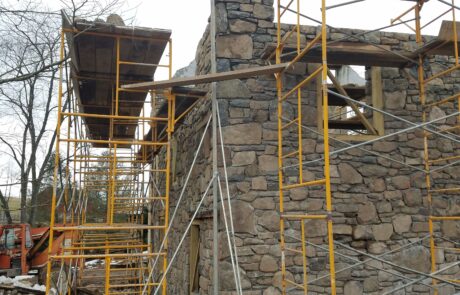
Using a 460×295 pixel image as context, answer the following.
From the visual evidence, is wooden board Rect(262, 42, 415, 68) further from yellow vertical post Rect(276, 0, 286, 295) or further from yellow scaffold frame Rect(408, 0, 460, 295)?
yellow scaffold frame Rect(408, 0, 460, 295)

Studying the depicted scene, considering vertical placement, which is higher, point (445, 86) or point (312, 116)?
point (445, 86)

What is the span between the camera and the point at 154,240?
1250 centimetres

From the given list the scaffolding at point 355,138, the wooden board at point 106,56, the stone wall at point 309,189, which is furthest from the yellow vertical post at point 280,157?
the wooden board at point 106,56

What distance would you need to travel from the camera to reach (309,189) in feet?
19.1

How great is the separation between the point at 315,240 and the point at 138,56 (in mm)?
3749

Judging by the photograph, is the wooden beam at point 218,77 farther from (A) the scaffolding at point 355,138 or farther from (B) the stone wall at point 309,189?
(B) the stone wall at point 309,189

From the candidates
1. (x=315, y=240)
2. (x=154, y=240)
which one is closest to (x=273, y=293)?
(x=315, y=240)

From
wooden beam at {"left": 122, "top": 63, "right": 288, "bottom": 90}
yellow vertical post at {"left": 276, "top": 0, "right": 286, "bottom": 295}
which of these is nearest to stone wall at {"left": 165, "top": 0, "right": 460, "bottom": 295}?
yellow vertical post at {"left": 276, "top": 0, "right": 286, "bottom": 295}

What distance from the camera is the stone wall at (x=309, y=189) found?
560 cm

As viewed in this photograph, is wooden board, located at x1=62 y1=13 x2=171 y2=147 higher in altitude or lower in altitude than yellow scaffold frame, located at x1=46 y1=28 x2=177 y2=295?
higher

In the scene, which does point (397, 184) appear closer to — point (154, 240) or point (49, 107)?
point (154, 240)

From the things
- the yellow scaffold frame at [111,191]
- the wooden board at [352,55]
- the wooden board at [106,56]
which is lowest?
the yellow scaffold frame at [111,191]

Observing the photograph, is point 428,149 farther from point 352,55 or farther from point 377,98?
point 352,55

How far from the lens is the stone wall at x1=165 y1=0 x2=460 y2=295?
560 cm
